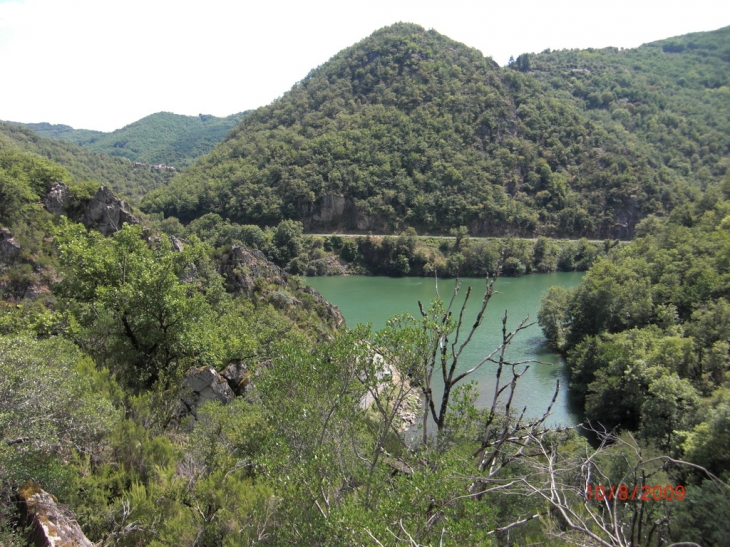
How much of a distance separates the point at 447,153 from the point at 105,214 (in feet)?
219

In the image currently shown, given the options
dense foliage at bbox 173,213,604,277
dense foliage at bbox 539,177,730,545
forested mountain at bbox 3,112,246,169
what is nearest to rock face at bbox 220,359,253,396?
dense foliage at bbox 539,177,730,545

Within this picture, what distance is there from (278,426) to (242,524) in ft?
4.15

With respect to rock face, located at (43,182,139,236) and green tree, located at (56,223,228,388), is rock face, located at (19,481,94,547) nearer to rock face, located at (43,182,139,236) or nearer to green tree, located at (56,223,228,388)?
green tree, located at (56,223,228,388)

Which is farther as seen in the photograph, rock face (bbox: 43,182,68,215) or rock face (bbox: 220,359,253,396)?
rock face (bbox: 43,182,68,215)

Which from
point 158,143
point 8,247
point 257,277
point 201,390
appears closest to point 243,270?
point 257,277

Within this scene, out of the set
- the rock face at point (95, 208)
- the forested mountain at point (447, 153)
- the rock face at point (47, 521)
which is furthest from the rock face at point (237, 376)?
the forested mountain at point (447, 153)

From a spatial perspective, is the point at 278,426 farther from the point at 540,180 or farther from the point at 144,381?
the point at 540,180

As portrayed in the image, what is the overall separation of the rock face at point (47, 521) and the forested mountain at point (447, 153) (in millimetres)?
68399

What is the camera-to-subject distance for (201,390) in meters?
11.0

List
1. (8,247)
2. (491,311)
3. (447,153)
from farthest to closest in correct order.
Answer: (447,153) → (491,311) → (8,247)

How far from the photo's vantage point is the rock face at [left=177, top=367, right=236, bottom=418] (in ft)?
34.8

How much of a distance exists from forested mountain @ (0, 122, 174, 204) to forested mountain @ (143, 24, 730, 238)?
22.6m
